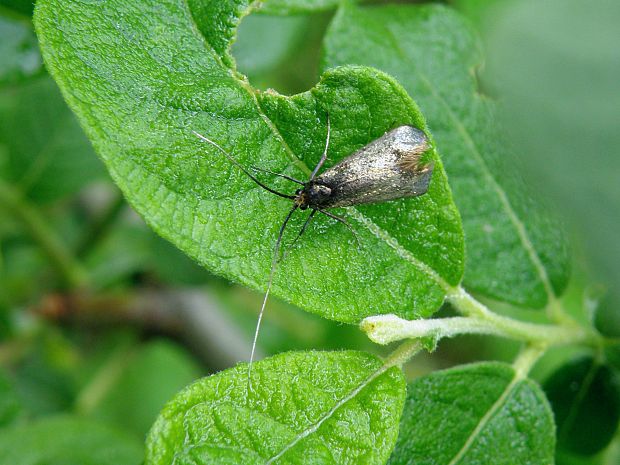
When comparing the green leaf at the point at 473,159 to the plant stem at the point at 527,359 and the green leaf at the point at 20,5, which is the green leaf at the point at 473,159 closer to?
the plant stem at the point at 527,359

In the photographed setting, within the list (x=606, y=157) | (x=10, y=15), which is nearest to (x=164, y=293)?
(x=10, y=15)

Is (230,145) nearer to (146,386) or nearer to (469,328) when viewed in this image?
(469,328)

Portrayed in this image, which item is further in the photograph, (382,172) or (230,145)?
(382,172)

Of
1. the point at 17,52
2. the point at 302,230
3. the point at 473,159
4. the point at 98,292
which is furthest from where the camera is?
the point at 98,292

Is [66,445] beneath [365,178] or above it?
beneath

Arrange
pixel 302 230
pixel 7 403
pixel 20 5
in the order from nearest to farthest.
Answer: pixel 302 230
pixel 20 5
pixel 7 403

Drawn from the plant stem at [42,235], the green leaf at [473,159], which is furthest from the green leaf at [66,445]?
the green leaf at [473,159]

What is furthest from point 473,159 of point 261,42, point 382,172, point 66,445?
point 66,445
